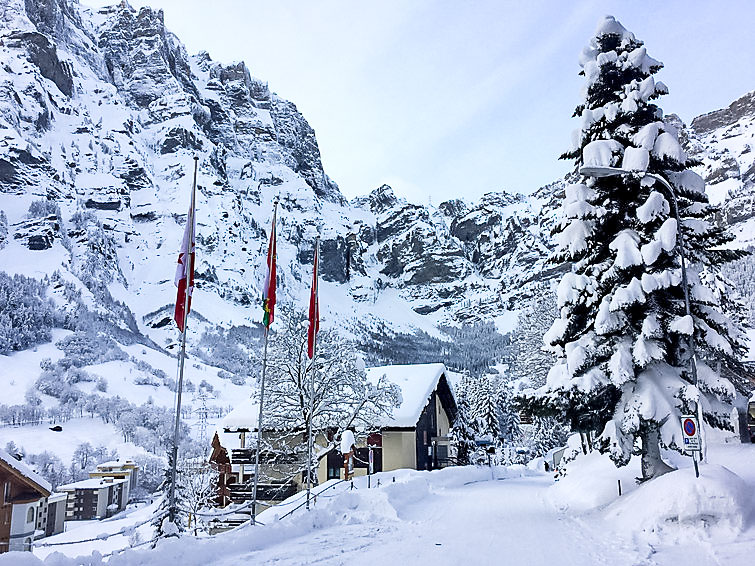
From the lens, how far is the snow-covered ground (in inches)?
396

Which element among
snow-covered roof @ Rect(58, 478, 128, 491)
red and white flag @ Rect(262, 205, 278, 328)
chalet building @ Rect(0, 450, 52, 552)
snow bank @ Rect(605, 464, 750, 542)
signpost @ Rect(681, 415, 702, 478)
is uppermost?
red and white flag @ Rect(262, 205, 278, 328)

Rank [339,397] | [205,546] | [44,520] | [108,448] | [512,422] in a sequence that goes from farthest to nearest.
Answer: [108,448] → [512,422] → [44,520] → [339,397] → [205,546]

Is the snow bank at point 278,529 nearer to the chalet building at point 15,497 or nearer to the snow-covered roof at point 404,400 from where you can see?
the snow-covered roof at point 404,400

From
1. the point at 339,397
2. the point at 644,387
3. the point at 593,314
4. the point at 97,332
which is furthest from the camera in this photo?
the point at 97,332

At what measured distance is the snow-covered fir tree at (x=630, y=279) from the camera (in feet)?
46.8

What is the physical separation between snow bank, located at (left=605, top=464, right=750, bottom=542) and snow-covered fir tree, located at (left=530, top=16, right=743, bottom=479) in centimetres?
157

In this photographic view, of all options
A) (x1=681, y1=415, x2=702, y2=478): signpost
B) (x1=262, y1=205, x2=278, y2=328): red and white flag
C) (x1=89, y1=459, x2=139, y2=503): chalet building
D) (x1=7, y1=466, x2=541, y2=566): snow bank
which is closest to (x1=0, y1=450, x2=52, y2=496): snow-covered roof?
(x1=7, y1=466, x2=541, y2=566): snow bank

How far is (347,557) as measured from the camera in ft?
34.5

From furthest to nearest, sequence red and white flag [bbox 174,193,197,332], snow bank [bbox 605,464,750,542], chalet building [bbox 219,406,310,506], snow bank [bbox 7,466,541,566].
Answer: chalet building [bbox 219,406,310,506] → red and white flag [bbox 174,193,197,332] → snow bank [bbox 605,464,750,542] → snow bank [bbox 7,466,541,566]

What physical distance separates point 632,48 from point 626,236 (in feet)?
19.6

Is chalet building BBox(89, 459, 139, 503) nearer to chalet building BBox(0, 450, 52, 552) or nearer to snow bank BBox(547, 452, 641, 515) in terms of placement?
chalet building BBox(0, 450, 52, 552)

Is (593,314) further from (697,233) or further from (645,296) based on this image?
(697,233)

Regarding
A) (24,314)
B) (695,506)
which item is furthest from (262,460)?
(24,314)

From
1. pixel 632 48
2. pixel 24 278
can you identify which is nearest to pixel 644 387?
pixel 632 48
